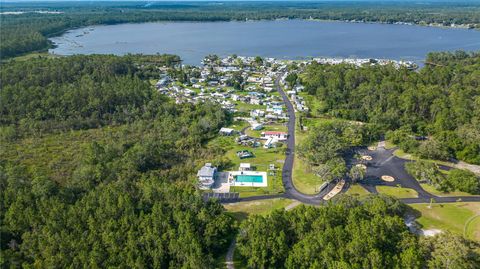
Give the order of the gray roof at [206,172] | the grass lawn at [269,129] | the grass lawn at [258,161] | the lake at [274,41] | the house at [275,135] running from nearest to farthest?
the grass lawn at [258,161]
the gray roof at [206,172]
the house at [275,135]
the grass lawn at [269,129]
the lake at [274,41]

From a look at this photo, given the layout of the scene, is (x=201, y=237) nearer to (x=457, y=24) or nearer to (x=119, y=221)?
(x=119, y=221)

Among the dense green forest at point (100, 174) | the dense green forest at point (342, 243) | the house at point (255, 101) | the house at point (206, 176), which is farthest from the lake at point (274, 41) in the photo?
the dense green forest at point (342, 243)

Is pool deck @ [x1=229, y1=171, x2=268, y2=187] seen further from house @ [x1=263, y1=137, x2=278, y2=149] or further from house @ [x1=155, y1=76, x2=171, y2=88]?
house @ [x1=155, y1=76, x2=171, y2=88]

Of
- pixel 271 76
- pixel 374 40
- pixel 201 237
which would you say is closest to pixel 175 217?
pixel 201 237

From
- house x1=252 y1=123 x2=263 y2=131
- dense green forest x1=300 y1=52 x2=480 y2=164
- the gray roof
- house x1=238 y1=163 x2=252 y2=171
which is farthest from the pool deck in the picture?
dense green forest x1=300 y1=52 x2=480 y2=164

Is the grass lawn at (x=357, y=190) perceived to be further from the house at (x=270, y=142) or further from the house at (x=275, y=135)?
the house at (x=275, y=135)
